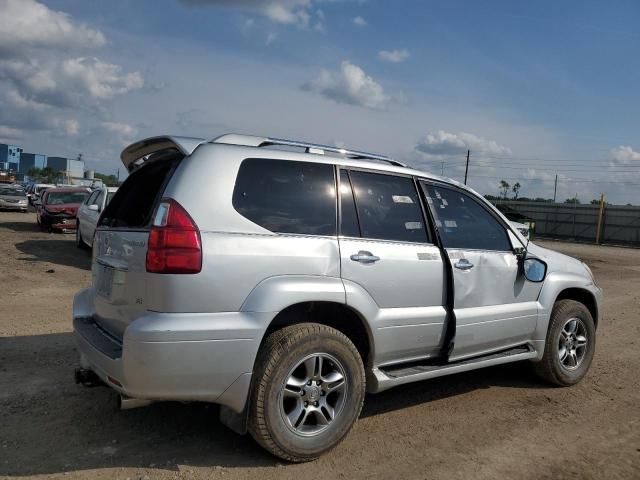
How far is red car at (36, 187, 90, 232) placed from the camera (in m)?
18.4

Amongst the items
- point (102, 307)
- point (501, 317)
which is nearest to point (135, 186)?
point (102, 307)

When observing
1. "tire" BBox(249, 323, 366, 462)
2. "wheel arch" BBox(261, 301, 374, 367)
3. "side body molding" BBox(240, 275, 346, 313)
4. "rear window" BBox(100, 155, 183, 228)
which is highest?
"rear window" BBox(100, 155, 183, 228)

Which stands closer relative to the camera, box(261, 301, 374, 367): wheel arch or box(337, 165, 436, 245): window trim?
box(261, 301, 374, 367): wheel arch

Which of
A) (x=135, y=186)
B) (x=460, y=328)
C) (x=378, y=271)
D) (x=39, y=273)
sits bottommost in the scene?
(x=39, y=273)

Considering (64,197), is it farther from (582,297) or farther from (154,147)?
(582,297)

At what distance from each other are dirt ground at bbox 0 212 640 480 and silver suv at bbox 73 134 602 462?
0.34 m

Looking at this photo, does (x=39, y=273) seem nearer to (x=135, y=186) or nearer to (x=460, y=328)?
(x=135, y=186)

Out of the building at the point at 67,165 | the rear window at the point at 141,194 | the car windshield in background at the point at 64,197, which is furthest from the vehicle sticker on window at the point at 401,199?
the building at the point at 67,165

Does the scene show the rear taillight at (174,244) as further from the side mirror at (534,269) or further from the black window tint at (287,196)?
the side mirror at (534,269)

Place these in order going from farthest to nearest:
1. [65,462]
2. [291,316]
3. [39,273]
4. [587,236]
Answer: [587,236], [39,273], [291,316], [65,462]

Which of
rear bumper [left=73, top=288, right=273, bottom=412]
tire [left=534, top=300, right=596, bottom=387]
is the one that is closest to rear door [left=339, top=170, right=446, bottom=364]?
rear bumper [left=73, top=288, right=273, bottom=412]

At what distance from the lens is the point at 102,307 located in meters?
3.70

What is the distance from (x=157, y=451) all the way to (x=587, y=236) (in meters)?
37.5

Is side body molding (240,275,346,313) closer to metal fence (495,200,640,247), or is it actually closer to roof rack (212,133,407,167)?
roof rack (212,133,407,167)
